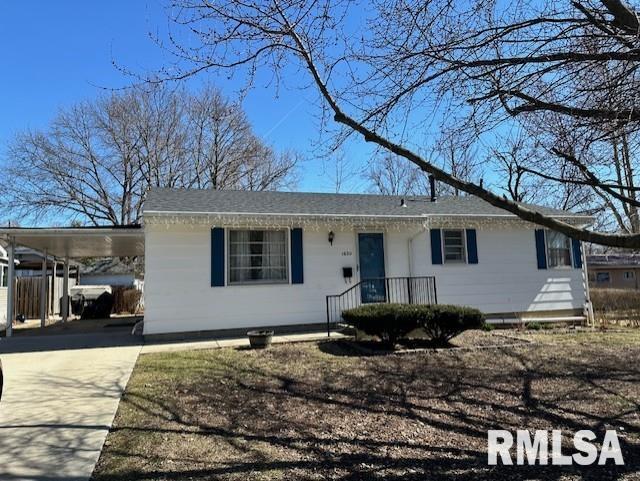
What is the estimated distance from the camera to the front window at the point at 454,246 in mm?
12195

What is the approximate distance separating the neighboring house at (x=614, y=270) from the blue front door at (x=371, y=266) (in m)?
32.2

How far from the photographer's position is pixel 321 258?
11.1 m

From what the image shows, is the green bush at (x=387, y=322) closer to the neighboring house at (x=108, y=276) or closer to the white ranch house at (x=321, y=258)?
the white ranch house at (x=321, y=258)

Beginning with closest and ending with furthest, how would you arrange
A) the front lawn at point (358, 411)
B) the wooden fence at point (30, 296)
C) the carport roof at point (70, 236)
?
the front lawn at point (358, 411), the carport roof at point (70, 236), the wooden fence at point (30, 296)

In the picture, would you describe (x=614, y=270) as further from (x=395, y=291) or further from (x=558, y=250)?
(x=395, y=291)

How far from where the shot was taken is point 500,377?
6297 mm

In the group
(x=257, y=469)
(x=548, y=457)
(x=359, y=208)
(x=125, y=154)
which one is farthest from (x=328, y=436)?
(x=125, y=154)

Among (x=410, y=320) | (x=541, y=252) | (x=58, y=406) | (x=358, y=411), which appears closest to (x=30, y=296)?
(x=58, y=406)

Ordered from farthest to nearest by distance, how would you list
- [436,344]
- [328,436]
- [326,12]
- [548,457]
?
[436,344]
[326,12]
[328,436]
[548,457]

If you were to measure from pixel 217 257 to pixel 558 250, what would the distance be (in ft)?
30.7

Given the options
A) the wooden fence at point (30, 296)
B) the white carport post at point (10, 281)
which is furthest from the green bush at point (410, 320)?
the wooden fence at point (30, 296)

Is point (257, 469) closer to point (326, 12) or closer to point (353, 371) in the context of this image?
point (353, 371)

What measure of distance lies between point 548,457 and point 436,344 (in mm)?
4796

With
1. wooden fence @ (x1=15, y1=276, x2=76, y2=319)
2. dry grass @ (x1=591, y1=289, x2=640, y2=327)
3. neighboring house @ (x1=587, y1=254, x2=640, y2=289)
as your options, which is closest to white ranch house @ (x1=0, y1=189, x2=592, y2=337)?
dry grass @ (x1=591, y1=289, x2=640, y2=327)
